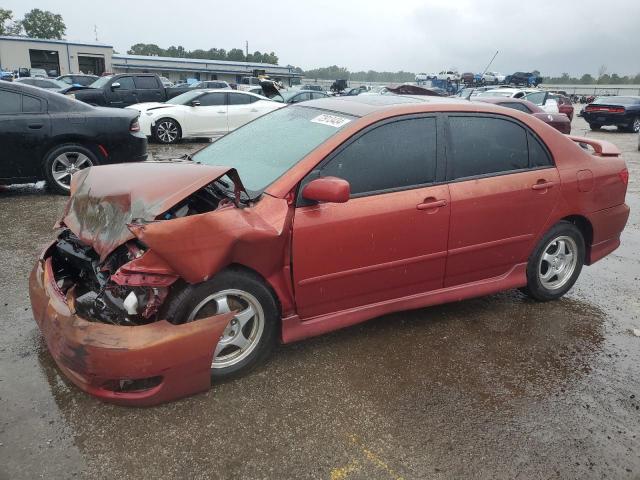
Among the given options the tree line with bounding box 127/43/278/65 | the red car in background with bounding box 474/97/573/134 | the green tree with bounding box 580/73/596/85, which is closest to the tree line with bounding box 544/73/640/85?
the green tree with bounding box 580/73/596/85

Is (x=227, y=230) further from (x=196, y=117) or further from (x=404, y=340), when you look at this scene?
(x=196, y=117)

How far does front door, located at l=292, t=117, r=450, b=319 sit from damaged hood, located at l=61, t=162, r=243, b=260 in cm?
57

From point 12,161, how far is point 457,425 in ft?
20.0

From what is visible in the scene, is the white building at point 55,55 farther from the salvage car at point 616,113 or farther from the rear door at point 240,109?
the salvage car at point 616,113

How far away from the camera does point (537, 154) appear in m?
3.68

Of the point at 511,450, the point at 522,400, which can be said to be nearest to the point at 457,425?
the point at 511,450

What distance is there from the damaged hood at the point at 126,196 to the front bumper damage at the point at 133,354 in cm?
38

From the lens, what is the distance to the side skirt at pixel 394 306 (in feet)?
9.68

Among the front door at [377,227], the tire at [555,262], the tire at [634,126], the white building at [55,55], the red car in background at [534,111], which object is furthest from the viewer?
the white building at [55,55]

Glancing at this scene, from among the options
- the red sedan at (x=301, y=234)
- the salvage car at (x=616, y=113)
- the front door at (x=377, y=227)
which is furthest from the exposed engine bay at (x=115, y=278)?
the salvage car at (x=616, y=113)

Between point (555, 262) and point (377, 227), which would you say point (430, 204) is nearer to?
point (377, 227)

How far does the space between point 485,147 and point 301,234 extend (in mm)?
1553

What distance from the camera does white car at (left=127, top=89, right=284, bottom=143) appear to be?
1177 centimetres

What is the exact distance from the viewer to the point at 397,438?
2.45 metres
